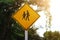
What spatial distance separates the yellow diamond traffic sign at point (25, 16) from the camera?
10.9 meters

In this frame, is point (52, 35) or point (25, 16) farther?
point (52, 35)

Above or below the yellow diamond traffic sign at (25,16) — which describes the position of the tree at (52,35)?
above

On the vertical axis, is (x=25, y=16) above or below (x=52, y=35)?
below

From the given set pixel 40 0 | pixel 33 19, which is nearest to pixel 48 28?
pixel 40 0

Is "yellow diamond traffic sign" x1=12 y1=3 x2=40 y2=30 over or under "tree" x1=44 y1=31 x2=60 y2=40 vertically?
under

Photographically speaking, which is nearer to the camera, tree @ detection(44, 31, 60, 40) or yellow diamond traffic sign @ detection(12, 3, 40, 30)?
yellow diamond traffic sign @ detection(12, 3, 40, 30)

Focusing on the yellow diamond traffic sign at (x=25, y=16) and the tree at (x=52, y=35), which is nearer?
the yellow diamond traffic sign at (x=25, y=16)

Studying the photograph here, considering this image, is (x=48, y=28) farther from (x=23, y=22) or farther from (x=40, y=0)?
(x=23, y=22)

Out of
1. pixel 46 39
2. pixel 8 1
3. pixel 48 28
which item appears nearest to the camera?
pixel 8 1

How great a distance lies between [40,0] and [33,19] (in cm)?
432

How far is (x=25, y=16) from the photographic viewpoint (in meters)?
11.0

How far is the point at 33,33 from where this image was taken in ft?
57.2

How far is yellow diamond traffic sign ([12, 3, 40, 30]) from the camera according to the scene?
1091cm

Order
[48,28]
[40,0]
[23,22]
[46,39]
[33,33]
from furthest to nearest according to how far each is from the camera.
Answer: [46,39] < [48,28] < [33,33] < [40,0] < [23,22]
